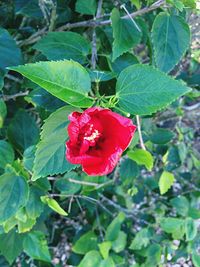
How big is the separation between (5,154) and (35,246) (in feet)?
0.98

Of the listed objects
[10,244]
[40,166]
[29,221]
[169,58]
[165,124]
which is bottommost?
[165,124]

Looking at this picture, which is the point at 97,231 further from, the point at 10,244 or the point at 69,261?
the point at 10,244

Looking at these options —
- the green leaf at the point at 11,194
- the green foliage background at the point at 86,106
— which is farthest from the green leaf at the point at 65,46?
the green leaf at the point at 11,194

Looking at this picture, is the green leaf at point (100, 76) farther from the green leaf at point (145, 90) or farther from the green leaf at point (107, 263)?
the green leaf at point (107, 263)

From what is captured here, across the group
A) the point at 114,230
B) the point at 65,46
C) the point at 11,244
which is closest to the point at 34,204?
the point at 11,244

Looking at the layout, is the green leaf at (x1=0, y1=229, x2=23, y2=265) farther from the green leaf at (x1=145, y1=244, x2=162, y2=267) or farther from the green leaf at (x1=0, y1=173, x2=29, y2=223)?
the green leaf at (x1=145, y1=244, x2=162, y2=267)

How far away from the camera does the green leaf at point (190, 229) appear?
128 centimetres

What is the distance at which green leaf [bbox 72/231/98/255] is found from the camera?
1.36 m

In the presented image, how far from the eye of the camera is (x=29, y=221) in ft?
3.29

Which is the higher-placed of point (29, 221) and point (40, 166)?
point (40, 166)

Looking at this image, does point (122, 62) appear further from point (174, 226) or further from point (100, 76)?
point (174, 226)

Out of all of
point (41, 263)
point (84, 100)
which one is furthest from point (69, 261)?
point (84, 100)

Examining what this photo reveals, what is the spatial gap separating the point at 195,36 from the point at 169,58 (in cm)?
30

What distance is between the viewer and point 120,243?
1354mm
